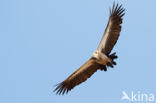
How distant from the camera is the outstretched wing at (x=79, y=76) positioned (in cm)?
1588

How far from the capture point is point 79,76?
1602 centimetres

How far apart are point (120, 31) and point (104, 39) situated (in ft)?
2.66

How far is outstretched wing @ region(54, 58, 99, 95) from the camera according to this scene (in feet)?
52.1

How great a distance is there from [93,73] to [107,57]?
129 cm

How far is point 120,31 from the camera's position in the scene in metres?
15.3

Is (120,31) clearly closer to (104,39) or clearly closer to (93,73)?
(104,39)

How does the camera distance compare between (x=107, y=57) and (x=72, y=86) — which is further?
(x=72, y=86)

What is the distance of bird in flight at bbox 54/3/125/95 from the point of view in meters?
15.3

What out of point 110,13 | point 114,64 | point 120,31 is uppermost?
point 110,13

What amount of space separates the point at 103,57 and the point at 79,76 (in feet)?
5.39

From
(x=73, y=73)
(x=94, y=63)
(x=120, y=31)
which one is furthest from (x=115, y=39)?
(x=73, y=73)

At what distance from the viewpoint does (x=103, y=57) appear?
49.8 ft

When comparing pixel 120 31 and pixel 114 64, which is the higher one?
pixel 120 31

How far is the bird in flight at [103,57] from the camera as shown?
1527 centimetres
